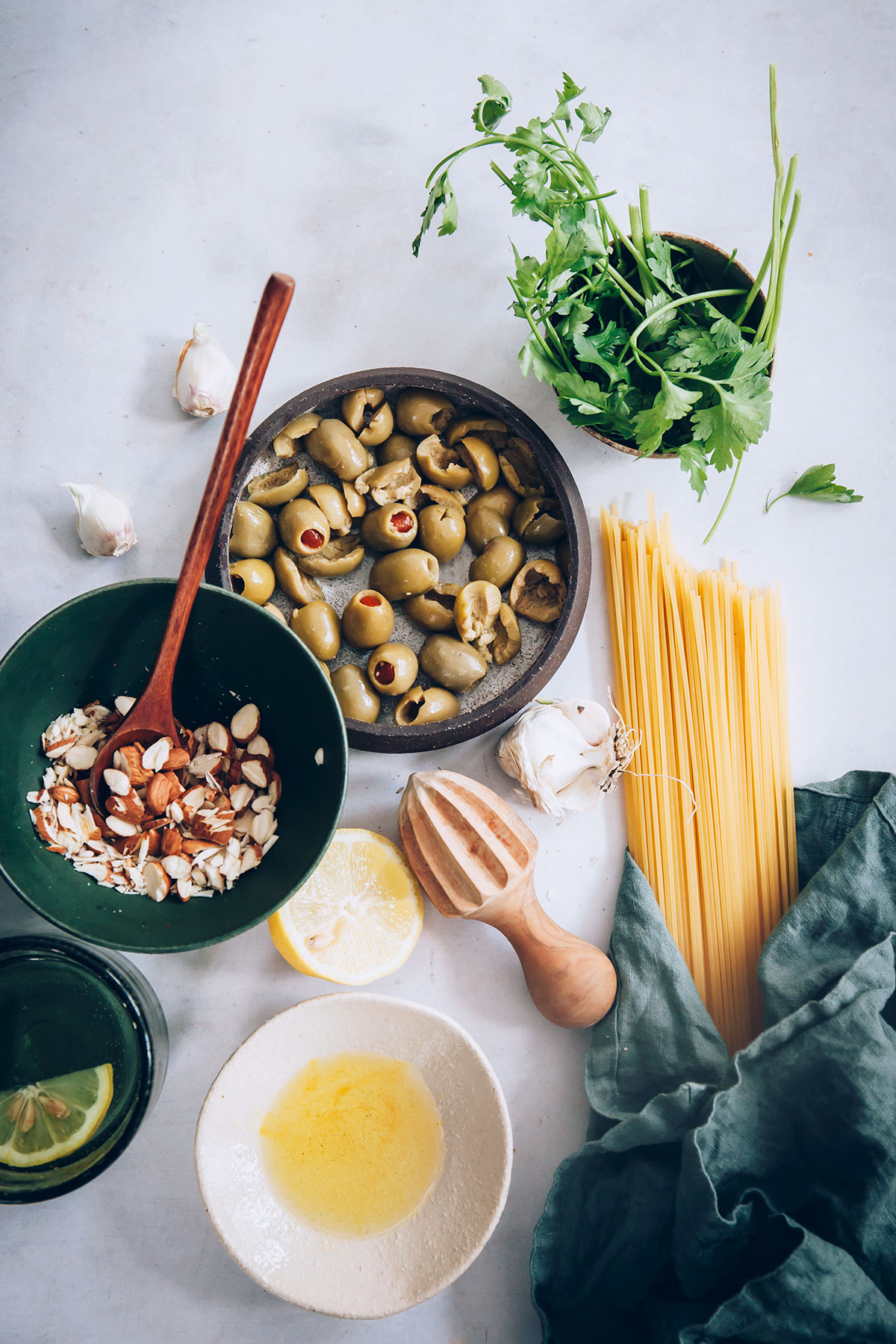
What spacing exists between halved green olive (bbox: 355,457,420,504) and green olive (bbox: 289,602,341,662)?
17 centimetres

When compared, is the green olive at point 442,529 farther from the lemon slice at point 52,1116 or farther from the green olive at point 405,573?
the lemon slice at point 52,1116

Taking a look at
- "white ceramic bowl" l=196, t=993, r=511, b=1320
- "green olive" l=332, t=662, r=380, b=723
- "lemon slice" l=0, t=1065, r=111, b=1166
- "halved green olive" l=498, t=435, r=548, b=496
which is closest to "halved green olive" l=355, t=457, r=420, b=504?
"halved green olive" l=498, t=435, r=548, b=496

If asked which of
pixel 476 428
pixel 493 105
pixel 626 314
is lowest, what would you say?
pixel 476 428

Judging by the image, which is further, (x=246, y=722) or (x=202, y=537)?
(x=246, y=722)

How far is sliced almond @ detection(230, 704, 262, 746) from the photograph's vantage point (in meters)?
1.04

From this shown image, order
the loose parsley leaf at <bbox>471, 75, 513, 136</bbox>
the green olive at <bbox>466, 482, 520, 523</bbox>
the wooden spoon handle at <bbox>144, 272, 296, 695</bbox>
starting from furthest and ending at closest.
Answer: the green olive at <bbox>466, 482, 520, 523</bbox> → the loose parsley leaf at <bbox>471, 75, 513, 136</bbox> → the wooden spoon handle at <bbox>144, 272, 296, 695</bbox>

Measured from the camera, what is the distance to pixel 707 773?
111cm

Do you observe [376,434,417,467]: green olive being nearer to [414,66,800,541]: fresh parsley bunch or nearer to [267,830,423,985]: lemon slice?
[414,66,800,541]: fresh parsley bunch

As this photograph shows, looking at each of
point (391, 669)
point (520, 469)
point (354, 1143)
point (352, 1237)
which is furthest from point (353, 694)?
point (352, 1237)

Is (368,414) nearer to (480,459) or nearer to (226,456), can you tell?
(480,459)

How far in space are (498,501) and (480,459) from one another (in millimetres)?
60

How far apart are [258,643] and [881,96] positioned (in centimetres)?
123

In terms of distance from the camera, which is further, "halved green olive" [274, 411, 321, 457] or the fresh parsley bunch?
"halved green olive" [274, 411, 321, 457]

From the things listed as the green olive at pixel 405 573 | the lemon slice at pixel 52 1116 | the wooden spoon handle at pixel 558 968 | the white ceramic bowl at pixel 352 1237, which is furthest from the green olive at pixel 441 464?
the lemon slice at pixel 52 1116
